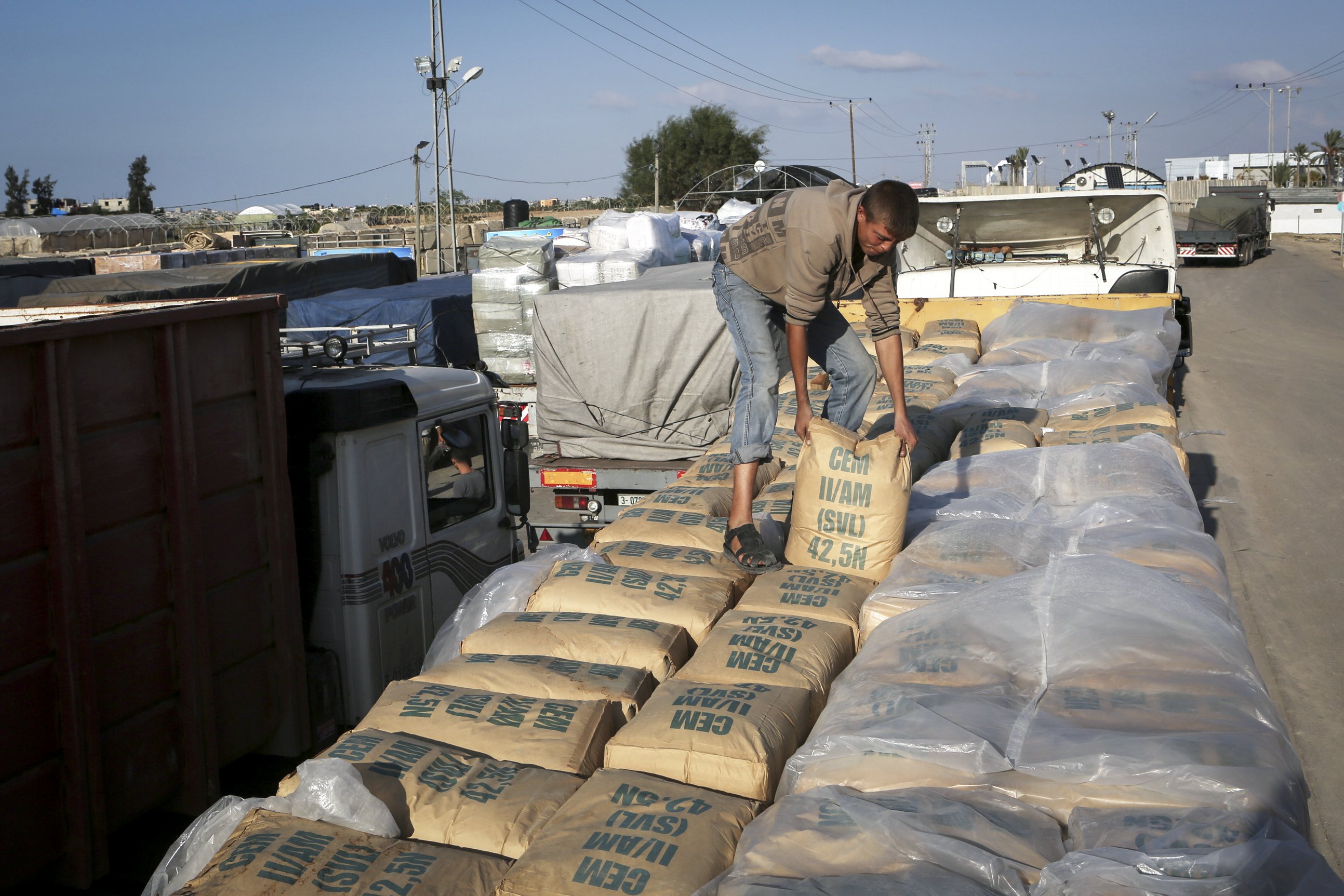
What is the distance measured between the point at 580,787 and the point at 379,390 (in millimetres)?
2323

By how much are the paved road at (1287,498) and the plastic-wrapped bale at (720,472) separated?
2.56m

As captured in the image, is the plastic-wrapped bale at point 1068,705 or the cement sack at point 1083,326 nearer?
the plastic-wrapped bale at point 1068,705

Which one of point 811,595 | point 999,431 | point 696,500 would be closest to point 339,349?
point 696,500

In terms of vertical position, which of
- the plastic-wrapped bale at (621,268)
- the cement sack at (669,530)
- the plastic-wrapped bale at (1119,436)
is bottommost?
the cement sack at (669,530)

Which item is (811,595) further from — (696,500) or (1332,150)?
(1332,150)

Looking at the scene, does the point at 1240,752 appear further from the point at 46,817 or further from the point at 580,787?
the point at 46,817

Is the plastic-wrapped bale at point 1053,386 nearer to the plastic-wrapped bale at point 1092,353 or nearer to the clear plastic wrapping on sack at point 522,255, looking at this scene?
the plastic-wrapped bale at point 1092,353

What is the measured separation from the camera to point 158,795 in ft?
12.0

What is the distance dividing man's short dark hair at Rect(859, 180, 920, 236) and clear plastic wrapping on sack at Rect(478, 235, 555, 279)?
8.23 metres

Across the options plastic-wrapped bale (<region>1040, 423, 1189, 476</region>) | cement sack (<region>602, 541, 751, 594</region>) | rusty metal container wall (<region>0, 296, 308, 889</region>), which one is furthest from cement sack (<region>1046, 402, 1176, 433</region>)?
rusty metal container wall (<region>0, 296, 308, 889</region>)

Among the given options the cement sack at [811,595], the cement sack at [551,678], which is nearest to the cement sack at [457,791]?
the cement sack at [551,678]

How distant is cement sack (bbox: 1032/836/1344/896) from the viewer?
6.46 feet

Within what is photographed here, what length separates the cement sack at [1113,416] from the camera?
5270mm

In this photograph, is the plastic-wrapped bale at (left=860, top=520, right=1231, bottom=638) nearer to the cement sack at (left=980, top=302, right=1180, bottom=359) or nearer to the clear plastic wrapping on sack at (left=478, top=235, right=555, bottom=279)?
the cement sack at (left=980, top=302, right=1180, bottom=359)
